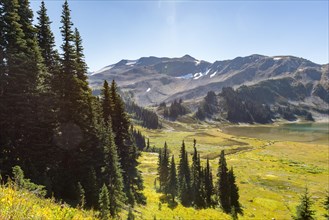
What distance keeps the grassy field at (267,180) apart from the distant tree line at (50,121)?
9.40m

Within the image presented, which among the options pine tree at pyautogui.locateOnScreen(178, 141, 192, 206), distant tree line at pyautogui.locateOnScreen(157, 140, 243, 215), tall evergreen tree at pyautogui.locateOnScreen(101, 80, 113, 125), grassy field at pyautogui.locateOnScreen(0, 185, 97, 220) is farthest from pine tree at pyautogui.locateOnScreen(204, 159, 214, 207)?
grassy field at pyautogui.locateOnScreen(0, 185, 97, 220)

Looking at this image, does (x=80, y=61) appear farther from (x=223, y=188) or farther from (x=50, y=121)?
(x=223, y=188)

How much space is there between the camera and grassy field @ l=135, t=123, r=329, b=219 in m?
51.0

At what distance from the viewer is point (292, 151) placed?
491ft

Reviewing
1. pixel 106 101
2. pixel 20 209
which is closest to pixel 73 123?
pixel 106 101

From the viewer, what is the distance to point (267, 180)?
91375 mm

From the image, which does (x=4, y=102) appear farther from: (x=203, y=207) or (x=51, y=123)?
(x=203, y=207)

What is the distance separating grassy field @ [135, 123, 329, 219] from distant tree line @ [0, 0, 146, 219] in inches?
370

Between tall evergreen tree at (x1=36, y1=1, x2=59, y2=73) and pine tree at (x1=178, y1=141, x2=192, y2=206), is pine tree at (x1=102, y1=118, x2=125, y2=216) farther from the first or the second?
pine tree at (x1=178, y1=141, x2=192, y2=206)

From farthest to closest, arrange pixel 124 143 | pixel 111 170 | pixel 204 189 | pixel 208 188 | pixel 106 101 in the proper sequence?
pixel 204 189
pixel 208 188
pixel 124 143
pixel 106 101
pixel 111 170

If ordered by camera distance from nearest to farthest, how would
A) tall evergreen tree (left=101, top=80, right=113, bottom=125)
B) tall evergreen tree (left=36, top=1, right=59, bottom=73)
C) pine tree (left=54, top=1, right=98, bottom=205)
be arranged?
pine tree (left=54, top=1, right=98, bottom=205), tall evergreen tree (left=36, top=1, right=59, bottom=73), tall evergreen tree (left=101, top=80, right=113, bottom=125)

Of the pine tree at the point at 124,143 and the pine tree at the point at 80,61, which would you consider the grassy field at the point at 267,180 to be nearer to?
the pine tree at the point at 124,143

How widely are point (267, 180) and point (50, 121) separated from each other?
267 ft

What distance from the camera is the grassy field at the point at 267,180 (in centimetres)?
5103
